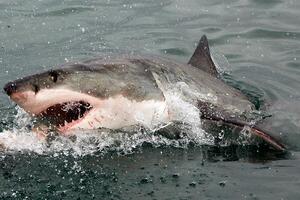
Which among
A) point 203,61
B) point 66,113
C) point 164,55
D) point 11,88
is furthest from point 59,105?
point 164,55

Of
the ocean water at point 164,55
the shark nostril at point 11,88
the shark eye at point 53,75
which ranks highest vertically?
the shark eye at point 53,75

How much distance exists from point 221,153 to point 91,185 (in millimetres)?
1075

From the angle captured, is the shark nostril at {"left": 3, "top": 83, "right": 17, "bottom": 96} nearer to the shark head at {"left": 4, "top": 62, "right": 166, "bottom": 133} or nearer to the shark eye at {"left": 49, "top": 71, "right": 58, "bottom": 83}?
the shark head at {"left": 4, "top": 62, "right": 166, "bottom": 133}

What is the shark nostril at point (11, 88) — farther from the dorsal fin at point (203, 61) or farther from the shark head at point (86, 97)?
the dorsal fin at point (203, 61)

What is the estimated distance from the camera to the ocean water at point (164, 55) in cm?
378

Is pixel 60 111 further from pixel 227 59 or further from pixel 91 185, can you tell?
pixel 227 59

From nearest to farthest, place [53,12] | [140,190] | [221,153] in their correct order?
[140,190]
[221,153]
[53,12]

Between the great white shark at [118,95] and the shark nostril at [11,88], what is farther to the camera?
the great white shark at [118,95]

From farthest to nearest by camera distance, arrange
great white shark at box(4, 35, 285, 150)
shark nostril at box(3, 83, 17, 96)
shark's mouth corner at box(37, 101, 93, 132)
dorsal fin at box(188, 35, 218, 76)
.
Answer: dorsal fin at box(188, 35, 218, 76)
shark's mouth corner at box(37, 101, 93, 132)
great white shark at box(4, 35, 285, 150)
shark nostril at box(3, 83, 17, 96)

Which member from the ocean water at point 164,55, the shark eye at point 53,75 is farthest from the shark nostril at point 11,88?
the ocean water at point 164,55

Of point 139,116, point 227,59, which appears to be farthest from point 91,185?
point 227,59

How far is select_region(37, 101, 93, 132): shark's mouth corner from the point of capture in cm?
376

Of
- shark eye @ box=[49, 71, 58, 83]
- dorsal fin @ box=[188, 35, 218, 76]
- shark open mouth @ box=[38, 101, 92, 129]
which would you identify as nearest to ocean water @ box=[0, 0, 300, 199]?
shark open mouth @ box=[38, 101, 92, 129]

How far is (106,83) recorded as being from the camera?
3930 millimetres
